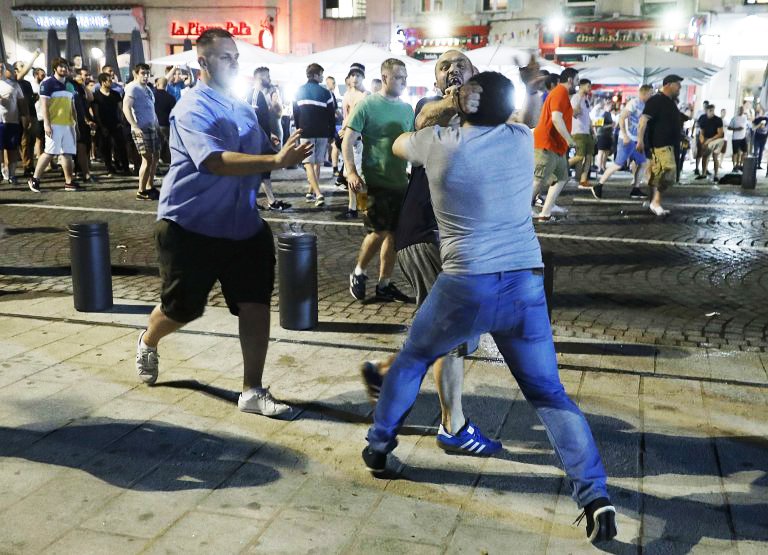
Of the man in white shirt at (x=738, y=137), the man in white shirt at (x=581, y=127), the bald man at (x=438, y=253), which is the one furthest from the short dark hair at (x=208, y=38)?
the man in white shirt at (x=738, y=137)

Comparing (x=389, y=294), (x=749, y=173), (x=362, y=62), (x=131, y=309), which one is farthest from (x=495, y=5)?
(x=131, y=309)

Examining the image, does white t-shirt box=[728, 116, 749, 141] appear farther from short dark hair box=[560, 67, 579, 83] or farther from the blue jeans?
the blue jeans

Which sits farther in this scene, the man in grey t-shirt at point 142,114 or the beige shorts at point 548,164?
the man in grey t-shirt at point 142,114

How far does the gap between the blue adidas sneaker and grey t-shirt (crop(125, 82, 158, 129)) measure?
944cm

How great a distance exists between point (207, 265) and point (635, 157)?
37.7 ft

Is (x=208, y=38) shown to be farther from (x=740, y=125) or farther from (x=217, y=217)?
(x=740, y=125)

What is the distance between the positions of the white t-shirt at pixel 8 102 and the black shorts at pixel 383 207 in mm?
9736

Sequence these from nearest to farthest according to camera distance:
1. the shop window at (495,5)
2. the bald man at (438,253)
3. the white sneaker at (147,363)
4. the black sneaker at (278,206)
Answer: the bald man at (438,253), the white sneaker at (147,363), the black sneaker at (278,206), the shop window at (495,5)

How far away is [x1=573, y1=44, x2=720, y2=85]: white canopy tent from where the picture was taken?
19.6m

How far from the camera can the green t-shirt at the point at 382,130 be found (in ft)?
20.7

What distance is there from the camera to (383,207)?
640 cm

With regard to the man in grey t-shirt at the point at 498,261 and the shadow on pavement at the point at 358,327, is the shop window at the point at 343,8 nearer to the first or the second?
the shadow on pavement at the point at 358,327

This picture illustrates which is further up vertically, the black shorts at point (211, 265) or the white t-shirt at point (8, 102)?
the white t-shirt at point (8, 102)

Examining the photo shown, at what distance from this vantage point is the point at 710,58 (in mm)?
27656
